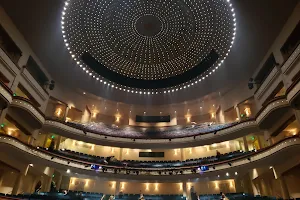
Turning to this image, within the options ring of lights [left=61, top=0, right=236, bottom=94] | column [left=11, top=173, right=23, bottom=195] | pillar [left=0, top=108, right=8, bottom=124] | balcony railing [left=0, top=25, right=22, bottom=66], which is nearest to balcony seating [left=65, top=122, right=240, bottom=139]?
ring of lights [left=61, top=0, right=236, bottom=94]

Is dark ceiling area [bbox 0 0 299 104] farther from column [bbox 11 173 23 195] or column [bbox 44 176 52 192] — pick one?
column [bbox 11 173 23 195]

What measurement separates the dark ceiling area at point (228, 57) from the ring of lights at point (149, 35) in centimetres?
90

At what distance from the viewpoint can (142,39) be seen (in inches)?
1006

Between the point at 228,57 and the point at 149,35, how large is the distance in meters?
9.52

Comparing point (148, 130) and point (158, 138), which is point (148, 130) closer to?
point (148, 130)

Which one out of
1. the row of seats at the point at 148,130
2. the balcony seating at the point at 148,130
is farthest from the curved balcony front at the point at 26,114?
the row of seats at the point at 148,130

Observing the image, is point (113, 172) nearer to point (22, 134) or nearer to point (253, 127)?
point (22, 134)

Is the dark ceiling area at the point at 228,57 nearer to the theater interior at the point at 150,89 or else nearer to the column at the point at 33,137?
the theater interior at the point at 150,89

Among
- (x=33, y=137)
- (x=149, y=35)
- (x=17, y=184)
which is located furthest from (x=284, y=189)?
(x=33, y=137)

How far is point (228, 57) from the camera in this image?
998 inches

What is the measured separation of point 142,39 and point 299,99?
16722 millimetres

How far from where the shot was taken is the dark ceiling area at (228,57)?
64.7 feet

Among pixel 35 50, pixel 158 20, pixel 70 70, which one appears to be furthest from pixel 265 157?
pixel 35 50

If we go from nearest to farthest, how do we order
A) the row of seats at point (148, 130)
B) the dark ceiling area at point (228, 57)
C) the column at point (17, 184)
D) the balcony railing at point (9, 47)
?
the column at point (17, 184), the dark ceiling area at point (228, 57), the balcony railing at point (9, 47), the row of seats at point (148, 130)
